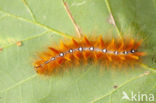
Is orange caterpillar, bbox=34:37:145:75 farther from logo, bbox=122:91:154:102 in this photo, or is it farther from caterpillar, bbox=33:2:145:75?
logo, bbox=122:91:154:102

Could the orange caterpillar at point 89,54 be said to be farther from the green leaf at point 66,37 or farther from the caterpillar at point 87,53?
the green leaf at point 66,37

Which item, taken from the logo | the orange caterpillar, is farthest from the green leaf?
the orange caterpillar

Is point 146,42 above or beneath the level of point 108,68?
above

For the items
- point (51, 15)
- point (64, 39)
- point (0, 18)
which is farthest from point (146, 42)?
point (0, 18)

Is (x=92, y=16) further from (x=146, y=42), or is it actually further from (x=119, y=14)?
(x=146, y=42)

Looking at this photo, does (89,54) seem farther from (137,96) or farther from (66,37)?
(137,96)

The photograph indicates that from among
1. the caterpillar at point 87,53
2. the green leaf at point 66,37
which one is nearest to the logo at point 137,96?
the green leaf at point 66,37
